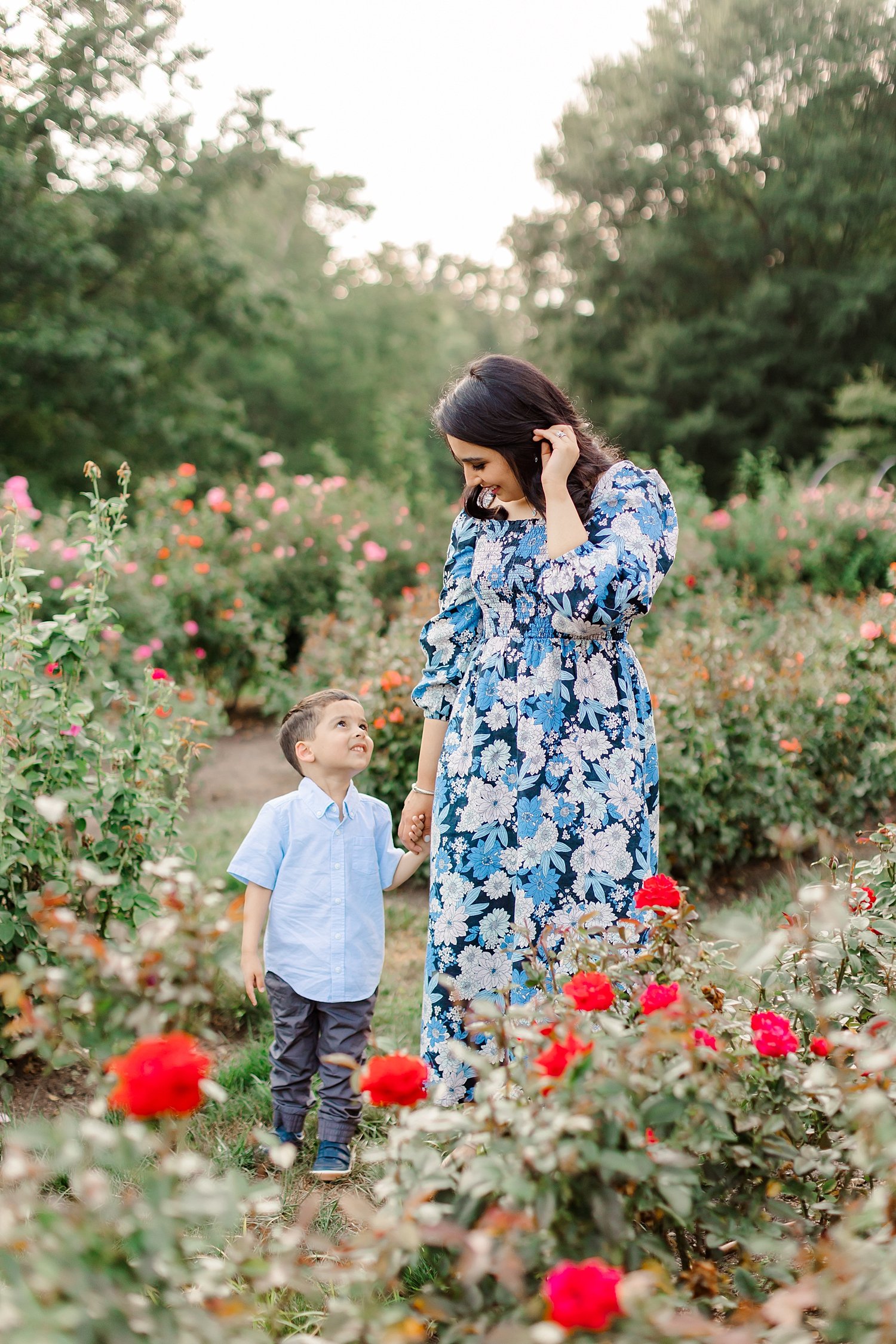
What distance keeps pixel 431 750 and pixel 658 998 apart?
3.47 feet

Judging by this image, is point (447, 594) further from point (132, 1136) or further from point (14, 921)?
point (132, 1136)

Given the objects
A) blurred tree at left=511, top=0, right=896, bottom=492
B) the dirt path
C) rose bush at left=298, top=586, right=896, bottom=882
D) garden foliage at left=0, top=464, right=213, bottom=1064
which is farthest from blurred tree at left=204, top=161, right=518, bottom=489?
garden foliage at left=0, top=464, right=213, bottom=1064

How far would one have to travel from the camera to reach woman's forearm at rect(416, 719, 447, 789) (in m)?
2.33

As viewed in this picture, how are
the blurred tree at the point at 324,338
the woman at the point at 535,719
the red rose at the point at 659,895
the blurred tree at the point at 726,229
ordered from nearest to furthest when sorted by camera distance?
the red rose at the point at 659,895
the woman at the point at 535,719
the blurred tree at the point at 726,229
the blurred tree at the point at 324,338

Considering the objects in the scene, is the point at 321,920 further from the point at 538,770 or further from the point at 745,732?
the point at 745,732

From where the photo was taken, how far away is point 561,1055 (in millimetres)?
1189

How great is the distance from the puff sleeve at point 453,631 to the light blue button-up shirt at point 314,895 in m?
0.33

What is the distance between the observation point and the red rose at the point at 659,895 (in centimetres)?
166

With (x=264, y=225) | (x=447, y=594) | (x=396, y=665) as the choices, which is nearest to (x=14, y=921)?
(x=447, y=594)

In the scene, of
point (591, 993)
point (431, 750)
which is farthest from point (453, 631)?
point (591, 993)

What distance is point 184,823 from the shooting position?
488 centimetres

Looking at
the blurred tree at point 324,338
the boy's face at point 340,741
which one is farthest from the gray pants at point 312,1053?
the blurred tree at point 324,338

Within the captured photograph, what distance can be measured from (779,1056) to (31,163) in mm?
13404

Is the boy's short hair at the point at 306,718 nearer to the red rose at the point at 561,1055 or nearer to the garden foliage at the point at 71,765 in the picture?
the garden foliage at the point at 71,765
